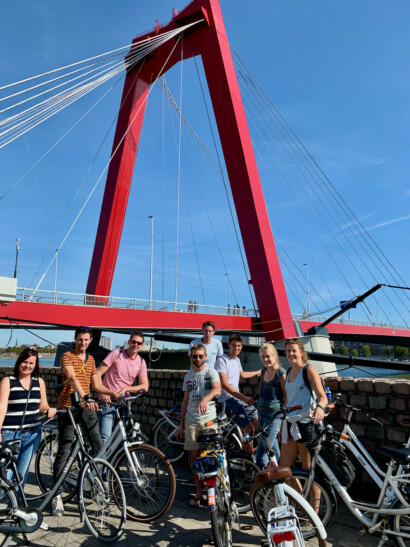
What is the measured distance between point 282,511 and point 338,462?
1.12 metres

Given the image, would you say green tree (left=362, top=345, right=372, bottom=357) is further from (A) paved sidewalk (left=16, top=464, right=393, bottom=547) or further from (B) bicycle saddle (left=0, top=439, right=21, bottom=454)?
(B) bicycle saddle (left=0, top=439, right=21, bottom=454)

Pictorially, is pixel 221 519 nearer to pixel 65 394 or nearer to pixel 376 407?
pixel 65 394

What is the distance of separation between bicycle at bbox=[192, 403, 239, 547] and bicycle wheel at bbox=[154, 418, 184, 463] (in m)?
2.22

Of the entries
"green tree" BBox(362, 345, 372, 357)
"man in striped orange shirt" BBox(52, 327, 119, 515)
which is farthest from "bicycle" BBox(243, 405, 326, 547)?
"green tree" BBox(362, 345, 372, 357)

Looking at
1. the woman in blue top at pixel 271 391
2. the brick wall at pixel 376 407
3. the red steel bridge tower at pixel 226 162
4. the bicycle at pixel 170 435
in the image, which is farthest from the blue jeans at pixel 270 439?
the red steel bridge tower at pixel 226 162

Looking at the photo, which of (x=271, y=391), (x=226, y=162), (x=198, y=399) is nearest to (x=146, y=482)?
(x=198, y=399)

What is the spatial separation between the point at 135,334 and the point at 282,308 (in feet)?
39.2

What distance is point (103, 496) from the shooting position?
2990mm

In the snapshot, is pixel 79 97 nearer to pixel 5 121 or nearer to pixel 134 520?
pixel 5 121

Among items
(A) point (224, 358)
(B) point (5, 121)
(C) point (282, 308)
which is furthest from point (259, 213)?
(A) point (224, 358)

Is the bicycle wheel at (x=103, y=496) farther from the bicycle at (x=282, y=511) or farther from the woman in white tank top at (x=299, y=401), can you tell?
the woman in white tank top at (x=299, y=401)

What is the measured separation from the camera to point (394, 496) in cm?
261

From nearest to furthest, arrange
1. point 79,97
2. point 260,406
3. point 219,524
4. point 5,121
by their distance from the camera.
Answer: point 219,524 → point 260,406 → point 5,121 → point 79,97

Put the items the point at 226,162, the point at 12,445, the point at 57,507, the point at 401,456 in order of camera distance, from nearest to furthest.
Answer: the point at 401,456 → the point at 12,445 → the point at 57,507 → the point at 226,162
